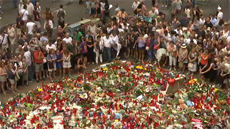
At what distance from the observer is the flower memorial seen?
53.9 feet

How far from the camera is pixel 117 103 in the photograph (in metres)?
17.6

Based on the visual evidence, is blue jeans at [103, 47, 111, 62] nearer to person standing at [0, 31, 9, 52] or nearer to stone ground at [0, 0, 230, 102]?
person standing at [0, 31, 9, 52]

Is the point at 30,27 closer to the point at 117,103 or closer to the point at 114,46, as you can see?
the point at 114,46

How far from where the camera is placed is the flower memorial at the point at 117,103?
16438mm

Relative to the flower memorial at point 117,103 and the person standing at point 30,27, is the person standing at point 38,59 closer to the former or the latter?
the flower memorial at point 117,103

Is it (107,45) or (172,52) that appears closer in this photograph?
(172,52)

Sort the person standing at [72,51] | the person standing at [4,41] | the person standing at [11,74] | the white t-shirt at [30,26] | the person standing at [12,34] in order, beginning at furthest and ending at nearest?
the white t-shirt at [30,26]
the person standing at [12,34]
the person standing at [4,41]
the person standing at [72,51]
the person standing at [11,74]

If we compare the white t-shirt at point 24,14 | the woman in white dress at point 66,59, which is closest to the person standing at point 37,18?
the white t-shirt at point 24,14

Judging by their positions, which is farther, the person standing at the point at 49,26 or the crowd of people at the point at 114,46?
the person standing at the point at 49,26

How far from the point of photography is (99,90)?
18594 mm

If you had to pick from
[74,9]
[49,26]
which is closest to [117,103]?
[49,26]

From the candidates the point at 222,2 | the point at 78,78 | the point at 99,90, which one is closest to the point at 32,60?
the point at 78,78

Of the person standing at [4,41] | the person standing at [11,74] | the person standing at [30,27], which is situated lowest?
the person standing at [11,74]

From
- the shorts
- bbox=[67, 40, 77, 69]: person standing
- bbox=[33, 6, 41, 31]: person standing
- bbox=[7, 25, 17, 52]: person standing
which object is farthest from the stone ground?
the shorts
